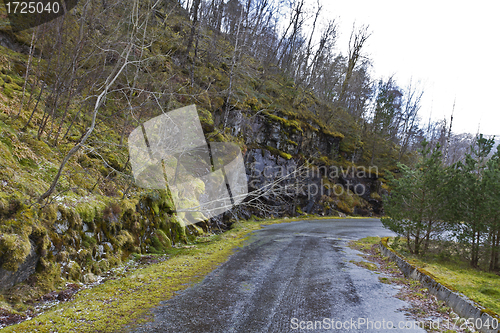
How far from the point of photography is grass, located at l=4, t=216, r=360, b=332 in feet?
11.7

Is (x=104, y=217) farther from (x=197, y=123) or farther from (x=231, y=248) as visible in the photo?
(x=197, y=123)

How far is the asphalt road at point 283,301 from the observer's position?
13.1 feet

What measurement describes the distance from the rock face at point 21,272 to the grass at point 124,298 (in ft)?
2.33

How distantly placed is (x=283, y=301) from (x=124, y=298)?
272cm

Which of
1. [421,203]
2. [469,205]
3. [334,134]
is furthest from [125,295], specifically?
[334,134]

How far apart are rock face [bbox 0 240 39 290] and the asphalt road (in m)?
2.04

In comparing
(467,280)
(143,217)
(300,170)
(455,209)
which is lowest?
(467,280)

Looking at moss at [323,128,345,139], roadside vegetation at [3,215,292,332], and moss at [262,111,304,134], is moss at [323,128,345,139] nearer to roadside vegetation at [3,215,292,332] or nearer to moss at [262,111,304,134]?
moss at [262,111,304,134]

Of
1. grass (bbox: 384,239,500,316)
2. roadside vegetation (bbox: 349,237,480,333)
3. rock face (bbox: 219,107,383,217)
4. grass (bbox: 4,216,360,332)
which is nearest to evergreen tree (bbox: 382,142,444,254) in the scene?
grass (bbox: 384,239,500,316)

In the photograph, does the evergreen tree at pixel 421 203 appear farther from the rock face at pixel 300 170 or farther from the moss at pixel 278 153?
the moss at pixel 278 153

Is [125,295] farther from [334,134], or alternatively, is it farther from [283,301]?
[334,134]

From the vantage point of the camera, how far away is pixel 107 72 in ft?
30.9

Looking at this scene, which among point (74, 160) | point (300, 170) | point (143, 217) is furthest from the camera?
point (300, 170)

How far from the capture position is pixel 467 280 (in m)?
6.68
